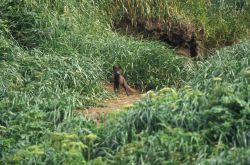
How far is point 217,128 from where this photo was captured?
5.56 m

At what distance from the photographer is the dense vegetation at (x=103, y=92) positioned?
5508mm

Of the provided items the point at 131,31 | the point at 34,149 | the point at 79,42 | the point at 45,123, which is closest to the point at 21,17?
the point at 79,42

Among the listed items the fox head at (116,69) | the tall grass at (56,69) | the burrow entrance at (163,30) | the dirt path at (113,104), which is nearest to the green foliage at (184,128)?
the tall grass at (56,69)

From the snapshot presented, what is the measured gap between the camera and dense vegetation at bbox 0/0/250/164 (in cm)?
551

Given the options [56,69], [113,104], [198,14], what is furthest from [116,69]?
[198,14]

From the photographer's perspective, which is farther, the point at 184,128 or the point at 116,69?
the point at 116,69

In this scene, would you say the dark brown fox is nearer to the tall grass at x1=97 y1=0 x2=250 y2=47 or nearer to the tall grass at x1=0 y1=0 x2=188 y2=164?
the tall grass at x1=0 y1=0 x2=188 y2=164

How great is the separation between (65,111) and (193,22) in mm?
5751

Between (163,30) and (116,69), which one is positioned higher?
(163,30)

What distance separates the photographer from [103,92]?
8930 millimetres

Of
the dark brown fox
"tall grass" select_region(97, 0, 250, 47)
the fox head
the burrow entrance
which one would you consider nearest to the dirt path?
the dark brown fox

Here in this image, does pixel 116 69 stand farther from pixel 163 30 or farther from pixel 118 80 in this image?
pixel 163 30

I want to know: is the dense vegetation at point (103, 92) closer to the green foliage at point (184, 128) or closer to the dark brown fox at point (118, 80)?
the green foliage at point (184, 128)

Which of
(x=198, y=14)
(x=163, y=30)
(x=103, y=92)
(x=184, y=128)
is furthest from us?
(x=198, y=14)
